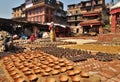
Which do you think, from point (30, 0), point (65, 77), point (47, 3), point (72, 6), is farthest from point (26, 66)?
point (72, 6)

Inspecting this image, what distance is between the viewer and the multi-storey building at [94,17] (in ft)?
127

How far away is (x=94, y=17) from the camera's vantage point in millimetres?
43812

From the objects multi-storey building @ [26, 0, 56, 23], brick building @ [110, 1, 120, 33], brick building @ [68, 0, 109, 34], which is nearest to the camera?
brick building @ [110, 1, 120, 33]

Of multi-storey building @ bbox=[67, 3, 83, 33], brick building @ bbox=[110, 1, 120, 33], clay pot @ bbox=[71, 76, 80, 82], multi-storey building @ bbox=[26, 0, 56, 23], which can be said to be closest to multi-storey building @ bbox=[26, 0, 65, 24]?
multi-storey building @ bbox=[26, 0, 56, 23]

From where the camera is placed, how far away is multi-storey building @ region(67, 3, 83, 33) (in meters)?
51.1

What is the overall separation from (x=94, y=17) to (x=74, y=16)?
10.3m

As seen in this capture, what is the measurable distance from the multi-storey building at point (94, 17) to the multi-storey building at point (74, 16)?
287 centimetres

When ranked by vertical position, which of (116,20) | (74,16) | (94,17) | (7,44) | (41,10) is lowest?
(7,44)

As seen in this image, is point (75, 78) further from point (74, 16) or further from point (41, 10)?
point (74, 16)

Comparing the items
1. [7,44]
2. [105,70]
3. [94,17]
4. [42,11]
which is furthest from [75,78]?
[42,11]

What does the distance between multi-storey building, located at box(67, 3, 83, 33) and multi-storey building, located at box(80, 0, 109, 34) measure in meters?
2.87

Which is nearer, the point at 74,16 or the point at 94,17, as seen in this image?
the point at 94,17

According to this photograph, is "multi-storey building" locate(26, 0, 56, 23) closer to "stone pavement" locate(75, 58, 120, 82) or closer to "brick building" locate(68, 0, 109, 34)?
"brick building" locate(68, 0, 109, 34)

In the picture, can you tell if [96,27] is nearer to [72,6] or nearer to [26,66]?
[72,6]
